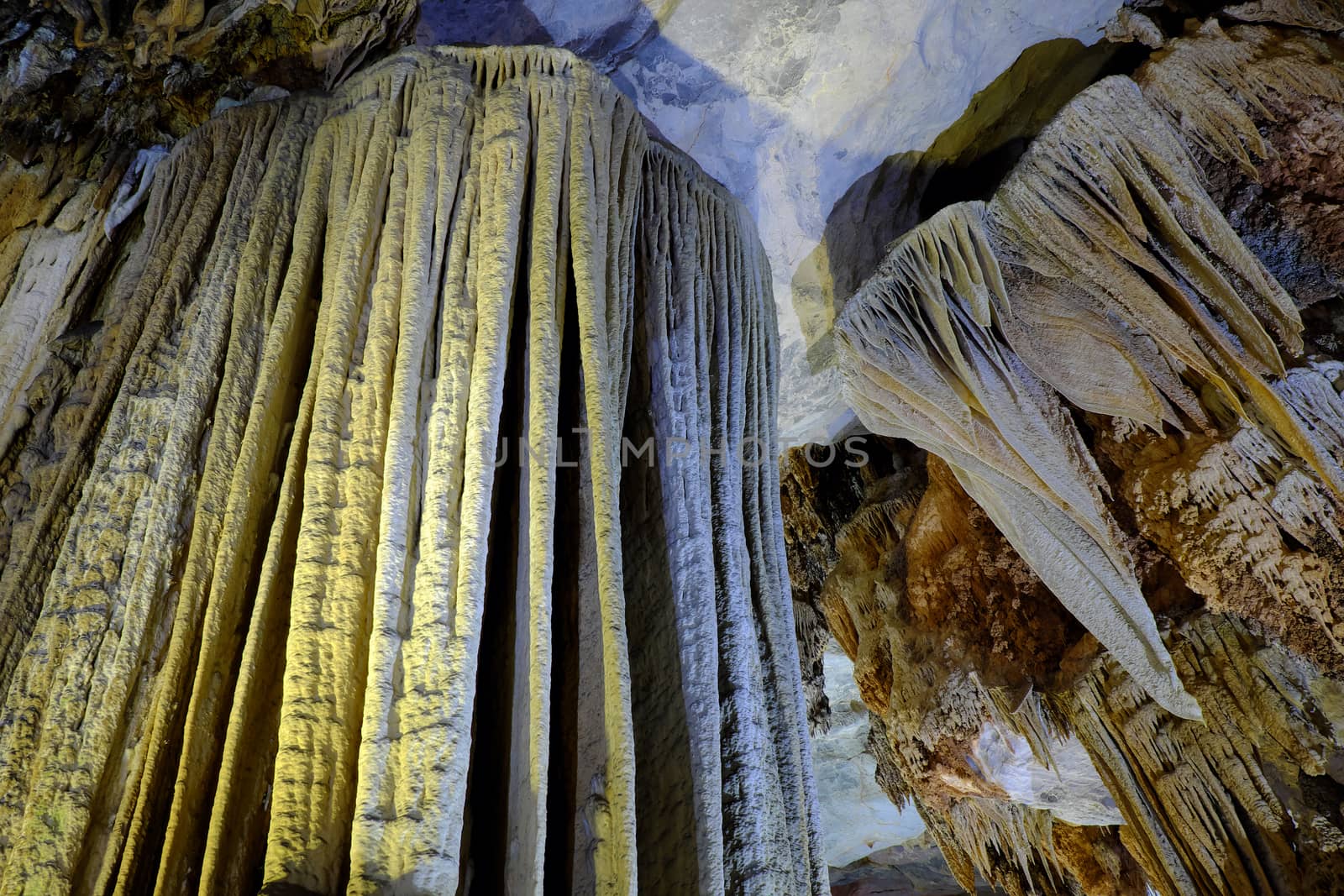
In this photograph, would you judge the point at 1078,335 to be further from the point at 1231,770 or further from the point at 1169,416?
the point at 1231,770

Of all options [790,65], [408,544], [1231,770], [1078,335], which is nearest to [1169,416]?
[1078,335]

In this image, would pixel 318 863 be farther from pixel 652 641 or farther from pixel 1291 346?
pixel 1291 346

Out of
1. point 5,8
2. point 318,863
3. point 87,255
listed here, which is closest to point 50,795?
point 318,863

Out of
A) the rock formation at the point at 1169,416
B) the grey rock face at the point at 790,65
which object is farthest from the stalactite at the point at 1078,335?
the grey rock face at the point at 790,65

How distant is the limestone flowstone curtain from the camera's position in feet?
4.26

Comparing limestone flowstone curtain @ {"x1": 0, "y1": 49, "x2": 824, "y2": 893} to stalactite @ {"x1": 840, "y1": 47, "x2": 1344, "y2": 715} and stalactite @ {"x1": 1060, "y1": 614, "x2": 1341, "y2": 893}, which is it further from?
stalactite @ {"x1": 1060, "y1": 614, "x2": 1341, "y2": 893}

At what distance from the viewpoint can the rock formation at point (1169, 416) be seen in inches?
97.9

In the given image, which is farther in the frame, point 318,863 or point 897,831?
point 897,831

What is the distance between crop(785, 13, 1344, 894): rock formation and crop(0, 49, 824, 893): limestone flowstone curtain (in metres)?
1.08

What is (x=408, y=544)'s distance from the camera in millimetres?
1398

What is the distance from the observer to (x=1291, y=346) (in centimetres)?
257

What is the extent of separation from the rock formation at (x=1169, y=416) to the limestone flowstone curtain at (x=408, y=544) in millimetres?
1081

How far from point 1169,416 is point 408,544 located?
2520 millimetres

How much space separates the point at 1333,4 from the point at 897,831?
6.32 meters
